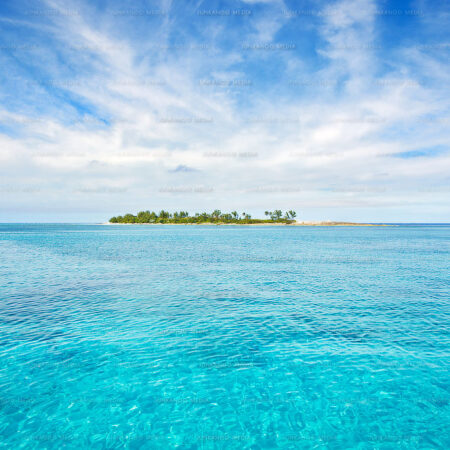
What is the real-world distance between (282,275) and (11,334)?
98.7 ft

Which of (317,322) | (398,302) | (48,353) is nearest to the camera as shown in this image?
(48,353)

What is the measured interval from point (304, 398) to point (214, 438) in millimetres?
4332

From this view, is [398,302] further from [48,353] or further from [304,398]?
[48,353]

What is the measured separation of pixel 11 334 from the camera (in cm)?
1862

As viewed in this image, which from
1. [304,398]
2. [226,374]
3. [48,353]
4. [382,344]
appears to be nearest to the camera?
[304,398]

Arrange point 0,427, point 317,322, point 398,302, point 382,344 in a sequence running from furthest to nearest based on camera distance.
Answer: point 398,302
point 317,322
point 382,344
point 0,427

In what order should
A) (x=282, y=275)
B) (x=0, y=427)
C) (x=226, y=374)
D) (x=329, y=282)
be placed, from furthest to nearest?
1. (x=282, y=275)
2. (x=329, y=282)
3. (x=226, y=374)
4. (x=0, y=427)

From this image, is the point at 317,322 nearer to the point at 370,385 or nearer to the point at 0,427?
the point at 370,385

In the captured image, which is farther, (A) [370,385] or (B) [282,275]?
(B) [282,275]

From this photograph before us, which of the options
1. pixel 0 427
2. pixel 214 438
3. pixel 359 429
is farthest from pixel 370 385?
pixel 0 427

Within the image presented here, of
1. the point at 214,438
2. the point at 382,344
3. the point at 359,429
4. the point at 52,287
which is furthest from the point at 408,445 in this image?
the point at 52,287

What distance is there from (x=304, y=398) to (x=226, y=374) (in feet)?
12.4

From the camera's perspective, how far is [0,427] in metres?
10.7

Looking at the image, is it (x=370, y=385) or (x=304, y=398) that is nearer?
(x=304, y=398)
